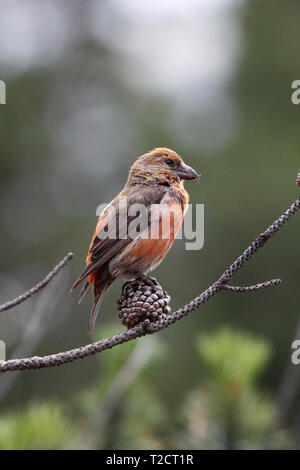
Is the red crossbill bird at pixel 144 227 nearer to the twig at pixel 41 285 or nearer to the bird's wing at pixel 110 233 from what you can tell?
the bird's wing at pixel 110 233

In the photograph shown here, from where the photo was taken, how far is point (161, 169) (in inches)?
127

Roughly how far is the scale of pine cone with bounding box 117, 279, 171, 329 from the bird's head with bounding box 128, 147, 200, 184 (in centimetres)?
87

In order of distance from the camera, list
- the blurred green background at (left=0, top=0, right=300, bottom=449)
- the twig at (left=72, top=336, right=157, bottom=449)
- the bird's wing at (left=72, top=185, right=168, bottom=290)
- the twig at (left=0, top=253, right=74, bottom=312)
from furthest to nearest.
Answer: the blurred green background at (left=0, top=0, right=300, bottom=449) → the twig at (left=72, top=336, right=157, bottom=449) → the bird's wing at (left=72, top=185, right=168, bottom=290) → the twig at (left=0, top=253, right=74, bottom=312)

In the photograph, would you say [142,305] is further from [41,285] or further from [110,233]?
[110,233]

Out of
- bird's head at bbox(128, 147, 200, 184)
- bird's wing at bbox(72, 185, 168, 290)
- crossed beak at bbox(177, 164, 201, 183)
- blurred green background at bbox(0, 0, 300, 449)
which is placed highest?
blurred green background at bbox(0, 0, 300, 449)

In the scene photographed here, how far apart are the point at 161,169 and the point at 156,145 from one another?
28.6ft

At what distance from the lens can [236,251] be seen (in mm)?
11023

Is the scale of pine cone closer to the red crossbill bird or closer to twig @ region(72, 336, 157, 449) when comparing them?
the red crossbill bird

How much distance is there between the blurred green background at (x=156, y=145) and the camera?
35.9ft

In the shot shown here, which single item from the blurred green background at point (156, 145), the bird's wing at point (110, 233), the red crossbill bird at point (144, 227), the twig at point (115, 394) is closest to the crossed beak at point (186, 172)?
the red crossbill bird at point (144, 227)

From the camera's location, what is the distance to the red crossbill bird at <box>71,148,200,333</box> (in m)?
2.99

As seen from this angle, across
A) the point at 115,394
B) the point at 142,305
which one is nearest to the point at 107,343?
the point at 142,305

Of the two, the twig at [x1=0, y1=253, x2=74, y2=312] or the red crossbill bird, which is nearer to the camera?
the twig at [x1=0, y1=253, x2=74, y2=312]

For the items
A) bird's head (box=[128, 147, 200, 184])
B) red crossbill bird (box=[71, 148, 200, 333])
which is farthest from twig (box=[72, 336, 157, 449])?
bird's head (box=[128, 147, 200, 184])
